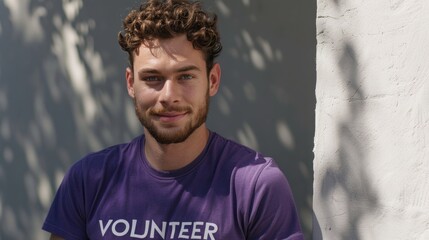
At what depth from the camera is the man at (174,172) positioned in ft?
8.31

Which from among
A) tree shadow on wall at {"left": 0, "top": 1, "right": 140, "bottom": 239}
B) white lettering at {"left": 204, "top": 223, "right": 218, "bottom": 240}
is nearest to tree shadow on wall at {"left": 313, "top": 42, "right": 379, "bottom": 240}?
white lettering at {"left": 204, "top": 223, "right": 218, "bottom": 240}

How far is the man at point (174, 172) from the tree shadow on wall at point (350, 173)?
6.9 inches

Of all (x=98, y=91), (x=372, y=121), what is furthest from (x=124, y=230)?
(x=98, y=91)

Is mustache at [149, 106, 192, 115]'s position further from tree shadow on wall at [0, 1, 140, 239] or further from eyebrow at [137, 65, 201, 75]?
tree shadow on wall at [0, 1, 140, 239]

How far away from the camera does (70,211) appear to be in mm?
2729

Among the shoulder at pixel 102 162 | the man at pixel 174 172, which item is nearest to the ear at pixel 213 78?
the man at pixel 174 172

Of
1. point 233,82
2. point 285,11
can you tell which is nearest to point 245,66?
point 233,82

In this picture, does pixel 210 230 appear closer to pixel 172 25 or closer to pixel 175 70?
pixel 175 70

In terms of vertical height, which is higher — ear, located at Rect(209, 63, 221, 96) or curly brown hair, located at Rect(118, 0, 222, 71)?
curly brown hair, located at Rect(118, 0, 222, 71)

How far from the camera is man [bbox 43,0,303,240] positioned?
253cm

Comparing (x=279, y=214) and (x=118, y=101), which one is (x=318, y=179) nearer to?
(x=279, y=214)

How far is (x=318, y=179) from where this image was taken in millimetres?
2746

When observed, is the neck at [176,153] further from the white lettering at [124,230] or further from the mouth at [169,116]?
the white lettering at [124,230]

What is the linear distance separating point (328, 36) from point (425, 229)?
0.75 metres
